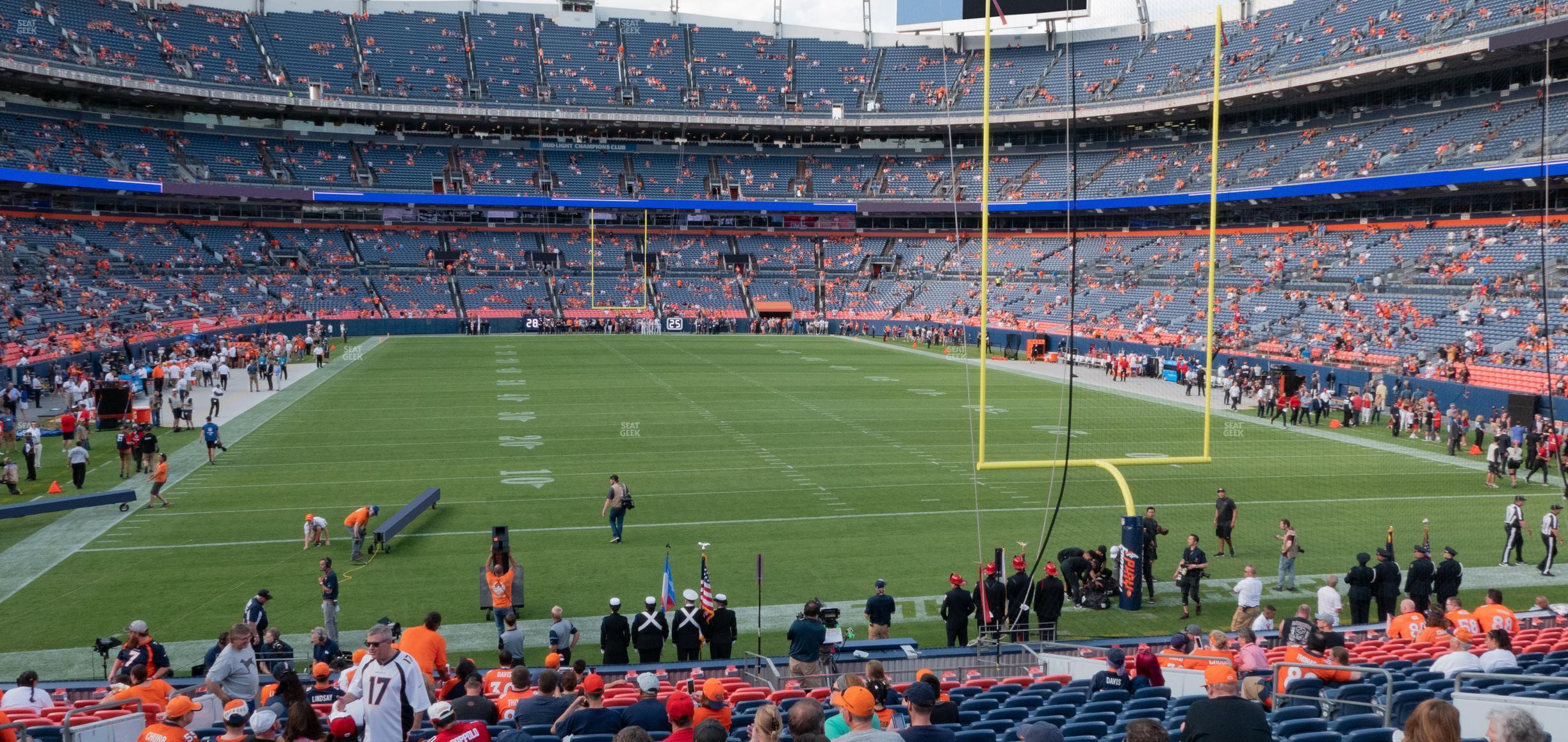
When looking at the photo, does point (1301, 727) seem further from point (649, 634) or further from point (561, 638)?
point (561, 638)

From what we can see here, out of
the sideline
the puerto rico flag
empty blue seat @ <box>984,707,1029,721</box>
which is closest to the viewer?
empty blue seat @ <box>984,707,1029,721</box>

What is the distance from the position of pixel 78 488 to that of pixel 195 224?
46948 millimetres

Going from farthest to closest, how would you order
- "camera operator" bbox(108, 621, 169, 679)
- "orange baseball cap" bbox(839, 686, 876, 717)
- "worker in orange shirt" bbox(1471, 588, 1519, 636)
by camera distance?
"worker in orange shirt" bbox(1471, 588, 1519, 636) → "camera operator" bbox(108, 621, 169, 679) → "orange baseball cap" bbox(839, 686, 876, 717)

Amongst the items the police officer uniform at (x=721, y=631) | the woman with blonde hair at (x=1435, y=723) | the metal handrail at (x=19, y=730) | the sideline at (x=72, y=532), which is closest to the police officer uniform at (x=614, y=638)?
the police officer uniform at (x=721, y=631)

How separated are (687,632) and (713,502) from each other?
8.10m

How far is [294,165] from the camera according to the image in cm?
6688

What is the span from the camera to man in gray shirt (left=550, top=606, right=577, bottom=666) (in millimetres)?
10859

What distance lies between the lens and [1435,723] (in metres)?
3.75

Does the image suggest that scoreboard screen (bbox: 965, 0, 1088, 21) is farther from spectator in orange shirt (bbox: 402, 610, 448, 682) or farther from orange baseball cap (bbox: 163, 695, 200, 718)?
orange baseball cap (bbox: 163, 695, 200, 718)

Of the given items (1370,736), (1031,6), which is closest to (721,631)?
(1370,736)

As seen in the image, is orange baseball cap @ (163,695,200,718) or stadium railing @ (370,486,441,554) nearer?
orange baseball cap @ (163,695,200,718)

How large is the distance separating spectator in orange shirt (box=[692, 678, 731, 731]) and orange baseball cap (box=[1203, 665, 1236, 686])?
2729 mm

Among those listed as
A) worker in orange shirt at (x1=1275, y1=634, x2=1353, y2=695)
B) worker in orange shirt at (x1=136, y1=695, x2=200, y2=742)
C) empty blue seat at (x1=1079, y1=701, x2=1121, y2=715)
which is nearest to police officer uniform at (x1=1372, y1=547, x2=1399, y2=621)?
worker in orange shirt at (x1=1275, y1=634, x2=1353, y2=695)

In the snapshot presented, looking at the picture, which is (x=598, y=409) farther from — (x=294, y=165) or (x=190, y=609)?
(x=294, y=165)
